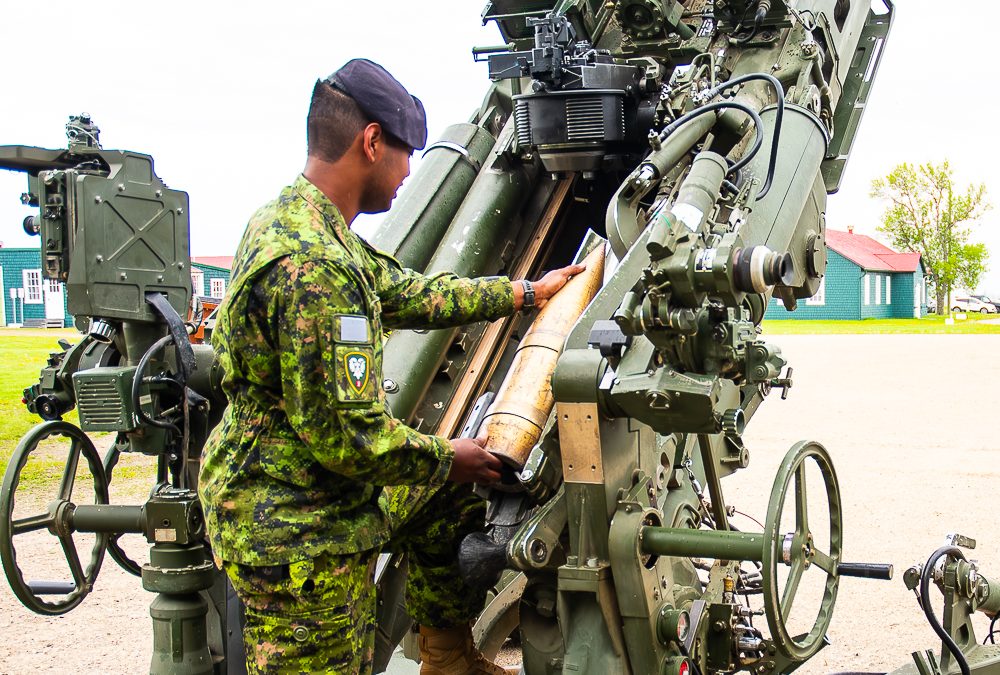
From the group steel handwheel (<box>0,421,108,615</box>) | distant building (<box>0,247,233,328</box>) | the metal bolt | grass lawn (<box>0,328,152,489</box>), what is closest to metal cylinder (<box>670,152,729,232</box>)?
the metal bolt

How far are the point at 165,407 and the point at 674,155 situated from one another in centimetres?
188

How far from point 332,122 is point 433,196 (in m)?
1.97

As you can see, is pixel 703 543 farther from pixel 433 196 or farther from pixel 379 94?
pixel 433 196

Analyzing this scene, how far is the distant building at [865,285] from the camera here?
40188mm

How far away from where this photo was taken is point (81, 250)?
3.67 meters

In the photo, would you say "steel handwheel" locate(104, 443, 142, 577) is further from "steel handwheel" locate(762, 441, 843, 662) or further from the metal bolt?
"steel handwheel" locate(762, 441, 843, 662)

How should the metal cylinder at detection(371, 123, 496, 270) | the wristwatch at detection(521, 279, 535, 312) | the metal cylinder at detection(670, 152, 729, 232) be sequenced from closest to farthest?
the metal cylinder at detection(670, 152, 729, 232) < the wristwatch at detection(521, 279, 535, 312) < the metal cylinder at detection(371, 123, 496, 270)

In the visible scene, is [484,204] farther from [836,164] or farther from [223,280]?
[223,280]


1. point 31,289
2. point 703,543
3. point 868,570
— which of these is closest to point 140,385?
point 703,543

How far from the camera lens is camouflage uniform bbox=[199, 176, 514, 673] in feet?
8.72

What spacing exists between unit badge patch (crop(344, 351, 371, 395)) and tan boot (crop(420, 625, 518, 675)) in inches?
47.3

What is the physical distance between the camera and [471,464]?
3090 millimetres

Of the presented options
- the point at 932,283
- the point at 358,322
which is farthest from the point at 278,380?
the point at 932,283

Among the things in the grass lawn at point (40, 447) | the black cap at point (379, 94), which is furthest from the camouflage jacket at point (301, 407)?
the grass lawn at point (40, 447)
